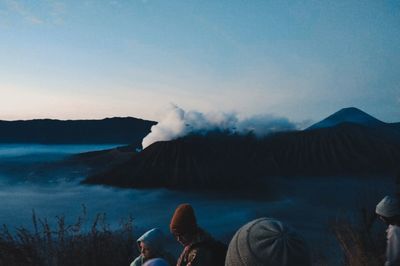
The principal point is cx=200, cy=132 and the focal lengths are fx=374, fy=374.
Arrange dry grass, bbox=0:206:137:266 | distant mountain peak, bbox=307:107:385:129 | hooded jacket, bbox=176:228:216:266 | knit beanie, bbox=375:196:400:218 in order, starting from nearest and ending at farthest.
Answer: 1. hooded jacket, bbox=176:228:216:266
2. knit beanie, bbox=375:196:400:218
3. dry grass, bbox=0:206:137:266
4. distant mountain peak, bbox=307:107:385:129

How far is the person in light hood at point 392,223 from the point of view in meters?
2.69

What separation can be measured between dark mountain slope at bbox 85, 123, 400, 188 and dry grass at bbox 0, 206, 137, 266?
61.5ft

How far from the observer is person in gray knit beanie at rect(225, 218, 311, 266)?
1.51 metres

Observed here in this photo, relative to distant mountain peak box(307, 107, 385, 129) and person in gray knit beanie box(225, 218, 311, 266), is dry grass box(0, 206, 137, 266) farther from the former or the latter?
distant mountain peak box(307, 107, 385, 129)

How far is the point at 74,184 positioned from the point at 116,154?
8919 millimetres

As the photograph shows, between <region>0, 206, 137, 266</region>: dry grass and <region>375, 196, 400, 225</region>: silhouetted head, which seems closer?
<region>375, 196, 400, 225</region>: silhouetted head

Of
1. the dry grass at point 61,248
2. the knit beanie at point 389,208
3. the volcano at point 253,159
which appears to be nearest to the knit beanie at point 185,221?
the knit beanie at point 389,208

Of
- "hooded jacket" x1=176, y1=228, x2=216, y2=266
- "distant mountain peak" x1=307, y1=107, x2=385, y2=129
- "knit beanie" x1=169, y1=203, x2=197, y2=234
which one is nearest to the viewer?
"hooded jacket" x1=176, y1=228, x2=216, y2=266

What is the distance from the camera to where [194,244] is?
7.16ft

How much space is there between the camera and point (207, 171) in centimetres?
2612

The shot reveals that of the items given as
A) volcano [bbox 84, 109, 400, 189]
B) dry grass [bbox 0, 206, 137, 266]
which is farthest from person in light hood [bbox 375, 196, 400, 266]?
volcano [bbox 84, 109, 400, 189]

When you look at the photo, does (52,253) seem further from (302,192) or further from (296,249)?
(302,192)

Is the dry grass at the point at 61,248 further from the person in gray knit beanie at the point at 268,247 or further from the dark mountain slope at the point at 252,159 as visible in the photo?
the dark mountain slope at the point at 252,159

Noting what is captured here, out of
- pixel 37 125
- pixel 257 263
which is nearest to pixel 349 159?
pixel 257 263
